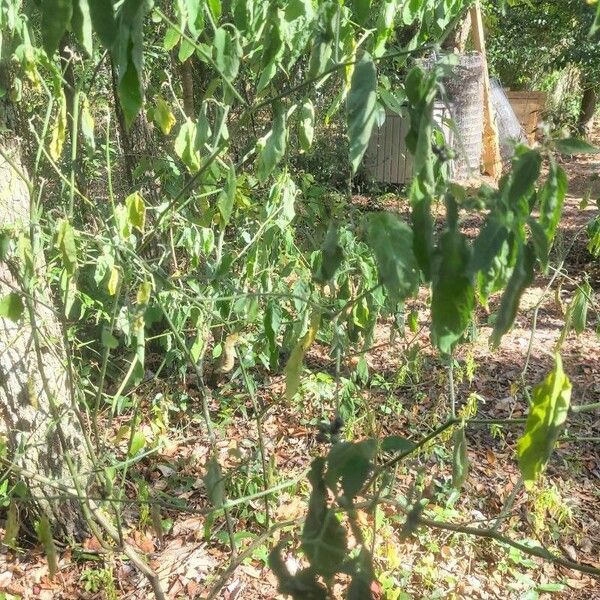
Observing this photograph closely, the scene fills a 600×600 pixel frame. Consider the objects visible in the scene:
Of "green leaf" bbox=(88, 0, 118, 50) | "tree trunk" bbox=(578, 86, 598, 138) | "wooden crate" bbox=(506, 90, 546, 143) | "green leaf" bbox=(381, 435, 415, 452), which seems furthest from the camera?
"wooden crate" bbox=(506, 90, 546, 143)

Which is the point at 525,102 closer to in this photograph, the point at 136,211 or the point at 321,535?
the point at 136,211

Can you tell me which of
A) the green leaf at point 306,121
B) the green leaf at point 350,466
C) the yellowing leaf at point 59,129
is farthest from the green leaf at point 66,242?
the green leaf at point 350,466

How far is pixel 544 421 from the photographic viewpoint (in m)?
0.78

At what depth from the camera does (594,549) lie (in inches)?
97.0

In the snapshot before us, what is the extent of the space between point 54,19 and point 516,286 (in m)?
0.54

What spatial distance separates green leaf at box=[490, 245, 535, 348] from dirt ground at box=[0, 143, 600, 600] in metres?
1.03

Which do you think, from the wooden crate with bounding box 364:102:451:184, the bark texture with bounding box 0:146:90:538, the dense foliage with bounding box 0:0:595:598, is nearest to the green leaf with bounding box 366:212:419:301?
the dense foliage with bounding box 0:0:595:598

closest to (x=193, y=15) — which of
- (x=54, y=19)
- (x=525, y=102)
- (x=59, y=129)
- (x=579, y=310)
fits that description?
(x=59, y=129)

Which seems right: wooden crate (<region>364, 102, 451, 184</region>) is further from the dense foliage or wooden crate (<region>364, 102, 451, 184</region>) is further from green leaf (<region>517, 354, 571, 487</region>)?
green leaf (<region>517, 354, 571, 487</region>)

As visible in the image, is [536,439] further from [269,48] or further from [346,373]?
[346,373]

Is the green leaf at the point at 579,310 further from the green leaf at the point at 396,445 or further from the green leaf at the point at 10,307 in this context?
the green leaf at the point at 10,307

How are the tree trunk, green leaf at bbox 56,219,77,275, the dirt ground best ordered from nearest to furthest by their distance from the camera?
green leaf at bbox 56,219,77,275 < the dirt ground < the tree trunk

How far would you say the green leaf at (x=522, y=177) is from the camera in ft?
2.17

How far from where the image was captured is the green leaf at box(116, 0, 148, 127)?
0.63m
